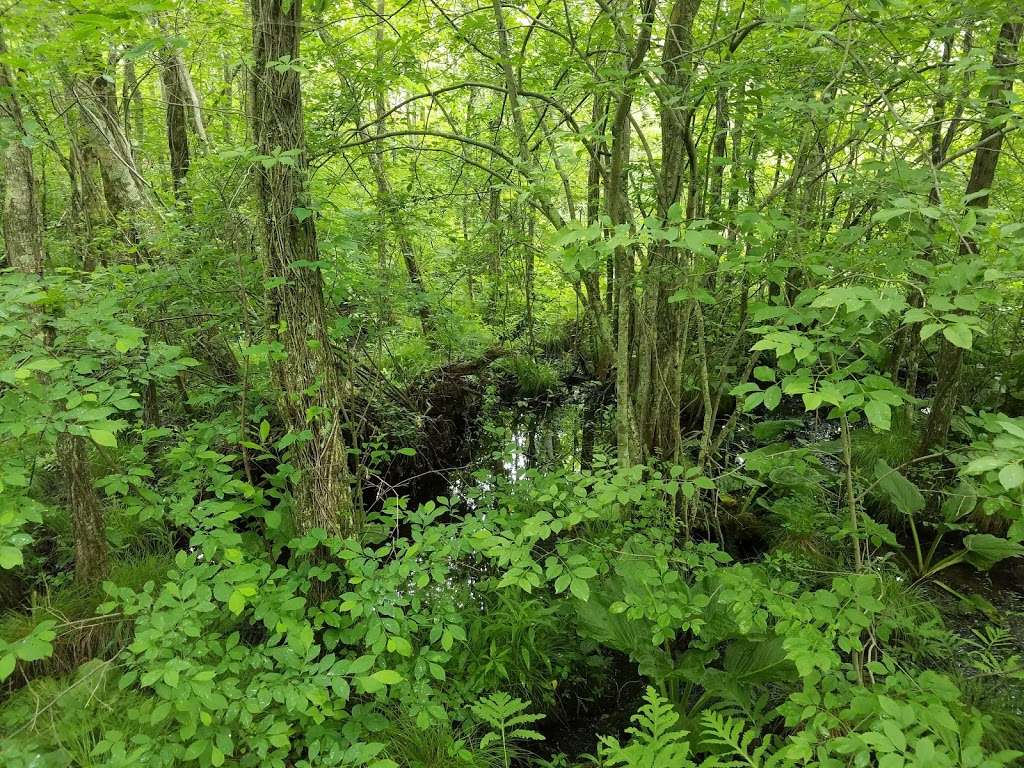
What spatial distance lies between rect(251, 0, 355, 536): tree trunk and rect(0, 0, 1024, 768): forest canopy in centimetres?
2

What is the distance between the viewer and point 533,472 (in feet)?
12.7

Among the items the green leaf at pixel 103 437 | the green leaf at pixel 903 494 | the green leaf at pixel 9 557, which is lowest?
the green leaf at pixel 903 494

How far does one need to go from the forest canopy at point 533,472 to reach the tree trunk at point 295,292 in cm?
2

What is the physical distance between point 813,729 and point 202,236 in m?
3.95

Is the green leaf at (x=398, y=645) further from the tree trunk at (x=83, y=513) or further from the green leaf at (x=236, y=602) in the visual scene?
the tree trunk at (x=83, y=513)

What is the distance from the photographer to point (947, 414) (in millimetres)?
4207

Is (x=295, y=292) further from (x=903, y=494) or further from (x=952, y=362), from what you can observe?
(x=952, y=362)

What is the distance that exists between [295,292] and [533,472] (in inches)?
79.1

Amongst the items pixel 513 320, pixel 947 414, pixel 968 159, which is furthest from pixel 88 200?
pixel 968 159

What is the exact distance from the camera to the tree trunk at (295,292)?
101 inches

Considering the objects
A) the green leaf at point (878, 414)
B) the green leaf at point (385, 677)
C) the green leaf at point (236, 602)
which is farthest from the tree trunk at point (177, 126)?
the green leaf at point (878, 414)

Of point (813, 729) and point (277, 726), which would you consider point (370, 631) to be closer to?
point (277, 726)

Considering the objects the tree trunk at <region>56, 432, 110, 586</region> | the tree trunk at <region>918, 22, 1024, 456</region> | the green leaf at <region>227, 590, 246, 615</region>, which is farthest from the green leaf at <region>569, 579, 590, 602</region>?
the tree trunk at <region>918, 22, 1024, 456</region>

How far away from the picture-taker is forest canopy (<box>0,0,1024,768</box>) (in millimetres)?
1915
